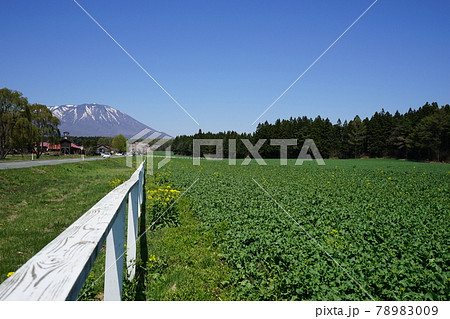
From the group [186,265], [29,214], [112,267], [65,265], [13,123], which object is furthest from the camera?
[13,123]

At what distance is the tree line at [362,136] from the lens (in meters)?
67.1

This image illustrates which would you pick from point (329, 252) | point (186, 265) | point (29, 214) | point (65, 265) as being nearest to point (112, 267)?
point (65, 265)

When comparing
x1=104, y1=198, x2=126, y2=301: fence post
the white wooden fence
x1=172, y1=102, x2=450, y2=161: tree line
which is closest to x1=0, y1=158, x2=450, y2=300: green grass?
x1=104, y1=198, x2=126, y2=301: fence post

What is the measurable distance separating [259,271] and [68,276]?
3.77 m

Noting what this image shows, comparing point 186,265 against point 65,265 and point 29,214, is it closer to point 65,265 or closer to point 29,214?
point 65,265

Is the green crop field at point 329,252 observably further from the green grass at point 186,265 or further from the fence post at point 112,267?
the fence post at point 112,267

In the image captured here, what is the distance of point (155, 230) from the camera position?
22.4 ft

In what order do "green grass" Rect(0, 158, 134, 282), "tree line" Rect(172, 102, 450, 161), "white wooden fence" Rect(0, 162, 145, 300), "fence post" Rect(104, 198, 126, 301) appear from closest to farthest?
"white wooden fence" Rect(0, 162, 145, 300)
"fence post" Rect(104, 198, 126, 301)
"green grass" Rect(0, 158, 134, 282)
"tree line" Rect(172, 102, 450, 161)

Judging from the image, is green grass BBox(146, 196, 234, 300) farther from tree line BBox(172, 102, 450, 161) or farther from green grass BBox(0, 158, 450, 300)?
tree line BBox(172, 102, 450, 161)

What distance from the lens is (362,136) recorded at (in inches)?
3322

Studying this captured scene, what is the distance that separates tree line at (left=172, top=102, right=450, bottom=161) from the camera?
67.1m

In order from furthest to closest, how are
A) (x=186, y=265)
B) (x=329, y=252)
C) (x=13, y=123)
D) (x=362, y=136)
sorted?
(x=362, y=136) → (x=13, y=123) → (x=186, y=265) → (x=329, y=252)

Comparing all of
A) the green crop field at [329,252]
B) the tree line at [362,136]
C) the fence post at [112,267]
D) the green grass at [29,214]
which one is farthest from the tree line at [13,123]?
the tree line at [362,136]
